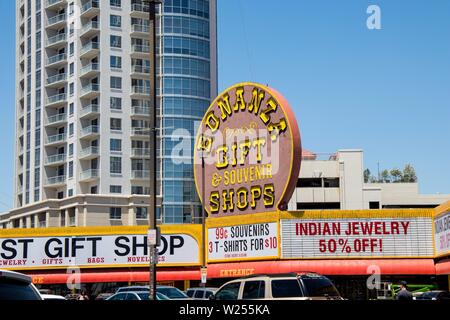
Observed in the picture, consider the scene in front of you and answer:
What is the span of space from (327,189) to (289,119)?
217 ft

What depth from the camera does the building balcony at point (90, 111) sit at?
96931 mm

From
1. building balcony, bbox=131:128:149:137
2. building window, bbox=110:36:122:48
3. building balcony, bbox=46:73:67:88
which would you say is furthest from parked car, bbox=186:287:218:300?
building balcony, bbox=46:73:67:88

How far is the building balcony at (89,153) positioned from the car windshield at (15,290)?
296 ft

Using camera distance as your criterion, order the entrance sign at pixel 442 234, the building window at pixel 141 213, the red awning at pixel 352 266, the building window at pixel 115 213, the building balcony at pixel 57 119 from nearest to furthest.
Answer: the entrance sign at pixel 442 234 < the red awning at pixel 352 266 < the building window at pixel 115 213 < the building window at pixel 141 213 < the building balcony at pixel 57 119

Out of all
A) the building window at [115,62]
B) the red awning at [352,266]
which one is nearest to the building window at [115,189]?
the building window at [115,62]

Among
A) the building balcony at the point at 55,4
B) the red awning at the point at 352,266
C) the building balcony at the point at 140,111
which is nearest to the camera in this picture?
the red awning at the point at 352,266

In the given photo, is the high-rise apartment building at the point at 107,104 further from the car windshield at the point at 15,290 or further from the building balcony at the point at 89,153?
the car windshield at the point at 15,290

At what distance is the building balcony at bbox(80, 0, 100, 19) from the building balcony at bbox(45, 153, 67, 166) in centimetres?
1963

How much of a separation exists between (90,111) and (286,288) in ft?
272

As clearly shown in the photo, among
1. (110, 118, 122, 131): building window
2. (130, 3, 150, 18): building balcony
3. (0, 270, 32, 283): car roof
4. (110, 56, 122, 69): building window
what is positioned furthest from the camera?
(130, 3, 150, 18): building balcony

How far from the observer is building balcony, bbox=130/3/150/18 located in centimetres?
10112

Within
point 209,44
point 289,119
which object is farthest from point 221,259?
point 209,44

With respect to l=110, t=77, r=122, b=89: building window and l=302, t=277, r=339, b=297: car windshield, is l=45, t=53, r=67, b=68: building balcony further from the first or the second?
l=302, t=277, r=339, b=297: car windshield

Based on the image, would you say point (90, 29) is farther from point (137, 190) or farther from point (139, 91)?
point (137, 190)
